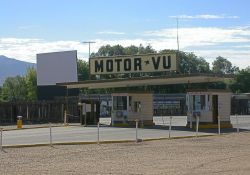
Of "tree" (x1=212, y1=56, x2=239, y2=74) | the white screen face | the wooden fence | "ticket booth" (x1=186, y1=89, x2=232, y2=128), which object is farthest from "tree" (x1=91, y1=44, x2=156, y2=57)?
"ticket booth" (x1=186, y1=89, x2=232, y2=128)

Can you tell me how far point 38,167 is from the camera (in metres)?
16.4

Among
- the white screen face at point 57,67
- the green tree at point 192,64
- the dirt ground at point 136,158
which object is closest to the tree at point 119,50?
the green tree at point 192,64

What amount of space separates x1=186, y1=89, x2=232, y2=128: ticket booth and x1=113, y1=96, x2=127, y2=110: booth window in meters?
5.87

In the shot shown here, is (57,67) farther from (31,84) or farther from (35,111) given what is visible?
(31,84)

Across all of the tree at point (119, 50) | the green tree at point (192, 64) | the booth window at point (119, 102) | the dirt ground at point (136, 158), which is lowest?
the dirt ground at point (136, 158)

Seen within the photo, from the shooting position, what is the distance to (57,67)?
260 ft

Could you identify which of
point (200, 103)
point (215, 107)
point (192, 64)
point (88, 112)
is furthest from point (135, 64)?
point (192, 64)

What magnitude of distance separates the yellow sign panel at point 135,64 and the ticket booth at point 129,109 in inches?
81.8

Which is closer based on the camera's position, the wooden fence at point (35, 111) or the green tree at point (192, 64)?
the wooden fence at point (35, 111)

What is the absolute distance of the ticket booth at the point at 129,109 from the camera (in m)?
41.3

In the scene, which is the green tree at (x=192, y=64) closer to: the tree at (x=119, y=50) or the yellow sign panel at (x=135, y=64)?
the tree at (x=119, y=50)

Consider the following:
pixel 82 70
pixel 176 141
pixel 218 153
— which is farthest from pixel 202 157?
pixel 82 70

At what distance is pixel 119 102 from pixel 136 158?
23.4m

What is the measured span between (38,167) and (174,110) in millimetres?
63522
